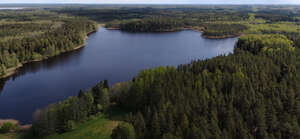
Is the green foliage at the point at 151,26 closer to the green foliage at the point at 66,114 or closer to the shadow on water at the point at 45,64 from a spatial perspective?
the shadow on water at the point at 45,64

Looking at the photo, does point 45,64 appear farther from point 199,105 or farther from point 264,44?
point 264,44

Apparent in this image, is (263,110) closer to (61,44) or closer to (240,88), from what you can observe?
(240,88)

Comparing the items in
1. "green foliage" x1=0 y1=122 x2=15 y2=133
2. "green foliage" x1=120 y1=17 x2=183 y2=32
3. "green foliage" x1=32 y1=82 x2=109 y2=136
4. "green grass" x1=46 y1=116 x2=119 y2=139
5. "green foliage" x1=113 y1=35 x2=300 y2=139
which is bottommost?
"green grass" x1=46 y1=116 x2=119 y2=139

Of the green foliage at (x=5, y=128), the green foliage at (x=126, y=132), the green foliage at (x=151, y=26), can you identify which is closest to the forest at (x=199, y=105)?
the green foliage at (x=126, y=132)

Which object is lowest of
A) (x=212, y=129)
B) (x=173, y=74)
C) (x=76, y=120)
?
(x=76, y=120)

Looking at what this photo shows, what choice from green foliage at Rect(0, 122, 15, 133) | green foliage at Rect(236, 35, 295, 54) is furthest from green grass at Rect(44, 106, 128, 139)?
green foliage at Rect(236, 35, 295, 54)

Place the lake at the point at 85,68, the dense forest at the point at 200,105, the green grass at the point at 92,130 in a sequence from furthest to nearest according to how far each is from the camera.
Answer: the lake at the point at 85,68 < the green grass at the point at 92,130 < the dense forest at the point at 200,105

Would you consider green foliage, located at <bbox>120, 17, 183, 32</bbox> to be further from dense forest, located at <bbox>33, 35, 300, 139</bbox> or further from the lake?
dense forest, located at <bbox>33, 35, 300, 139</bbox>

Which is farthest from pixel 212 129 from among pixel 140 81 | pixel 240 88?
pixel 140 81
